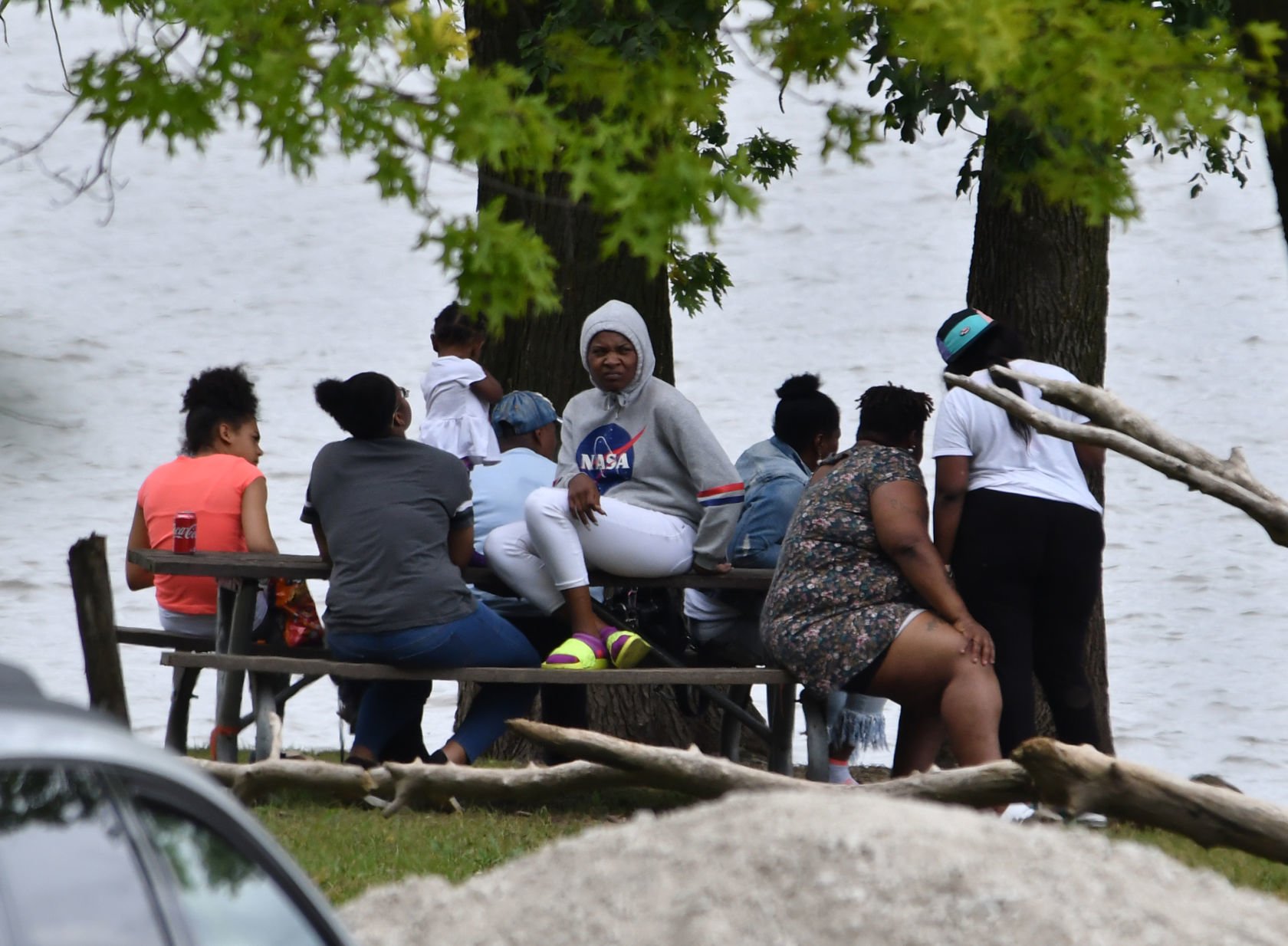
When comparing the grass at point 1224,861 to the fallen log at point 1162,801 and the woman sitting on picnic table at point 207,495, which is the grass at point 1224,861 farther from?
the woman sitting on picnic table at point 207,495

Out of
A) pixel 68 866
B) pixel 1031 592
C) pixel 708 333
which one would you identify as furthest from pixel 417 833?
pixel 708 333

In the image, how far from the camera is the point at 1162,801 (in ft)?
11.3

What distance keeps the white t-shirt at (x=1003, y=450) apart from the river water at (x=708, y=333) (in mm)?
4595

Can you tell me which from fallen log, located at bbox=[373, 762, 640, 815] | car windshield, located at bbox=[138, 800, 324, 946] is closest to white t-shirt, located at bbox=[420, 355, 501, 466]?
fallen log, located at bbox=[373, 762, 640, 815]

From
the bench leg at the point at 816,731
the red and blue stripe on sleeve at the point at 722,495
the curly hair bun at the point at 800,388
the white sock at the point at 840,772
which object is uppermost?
the curly hair bun at the point at 800,388

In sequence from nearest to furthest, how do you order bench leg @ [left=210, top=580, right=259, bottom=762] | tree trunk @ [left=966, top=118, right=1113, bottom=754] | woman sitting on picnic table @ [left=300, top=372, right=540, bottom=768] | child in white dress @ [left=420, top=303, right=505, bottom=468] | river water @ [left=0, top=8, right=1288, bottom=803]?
1. woman sitting on picnic table @ [left=300, top=372, right=540, bottom=768]
2. bench leg @ [left=210, top=580, right=259, bottom=762]
3. child in white dress @ [left=420, top=303, right=505, bottom=468]
4. tree trunk @ [left=966, top=118, right=1113, bottom=754]
5. river water @ [left=0, top=8, right=1288, bottom=803]

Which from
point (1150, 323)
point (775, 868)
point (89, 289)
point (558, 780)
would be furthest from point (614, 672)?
point (89, 289)

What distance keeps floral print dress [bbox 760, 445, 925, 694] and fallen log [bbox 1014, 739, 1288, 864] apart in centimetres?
110

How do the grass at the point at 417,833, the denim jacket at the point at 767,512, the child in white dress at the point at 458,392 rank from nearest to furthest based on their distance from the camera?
the grass at the point at 417,833 → the denim jacket at the point at 767,512 → the child in white dress at the point at 458,392

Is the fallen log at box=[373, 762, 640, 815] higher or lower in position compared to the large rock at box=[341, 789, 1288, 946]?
lower

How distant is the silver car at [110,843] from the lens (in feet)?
4.80

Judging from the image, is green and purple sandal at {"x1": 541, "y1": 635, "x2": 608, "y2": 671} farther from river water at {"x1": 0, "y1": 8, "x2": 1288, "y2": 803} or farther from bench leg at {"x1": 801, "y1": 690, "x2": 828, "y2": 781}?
river water at {"x1": 0, "y1": 8, "x2": 1288, "y2": 803}

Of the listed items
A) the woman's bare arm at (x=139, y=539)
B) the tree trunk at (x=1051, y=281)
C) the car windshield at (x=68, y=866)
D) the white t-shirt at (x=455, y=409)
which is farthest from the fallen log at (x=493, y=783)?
the car windshield at (x=68, y=866)

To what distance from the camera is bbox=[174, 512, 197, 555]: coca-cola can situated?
5.48 meters
